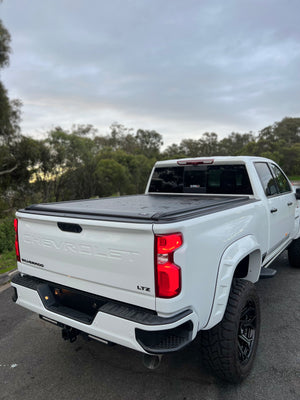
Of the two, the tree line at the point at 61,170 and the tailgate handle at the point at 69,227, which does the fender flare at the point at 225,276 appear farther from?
the tree line at the point at 61,170

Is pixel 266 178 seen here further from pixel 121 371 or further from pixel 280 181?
pixel 121 371

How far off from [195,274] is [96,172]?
31.4 meters

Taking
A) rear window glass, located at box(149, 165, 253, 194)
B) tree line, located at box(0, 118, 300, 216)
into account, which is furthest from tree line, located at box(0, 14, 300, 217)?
rear window glass, located at box(149, 165, 253, 194)

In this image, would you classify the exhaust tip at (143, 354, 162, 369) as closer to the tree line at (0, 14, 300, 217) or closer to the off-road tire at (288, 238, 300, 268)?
the off-road tire at (288, 238, 300, 268)

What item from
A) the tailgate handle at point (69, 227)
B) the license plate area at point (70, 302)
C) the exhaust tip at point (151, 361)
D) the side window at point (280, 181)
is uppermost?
the side window at point (280, 181)

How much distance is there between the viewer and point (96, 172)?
32.5 metres

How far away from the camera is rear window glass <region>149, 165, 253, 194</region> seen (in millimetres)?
3584

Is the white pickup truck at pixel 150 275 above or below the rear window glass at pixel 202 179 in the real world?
below

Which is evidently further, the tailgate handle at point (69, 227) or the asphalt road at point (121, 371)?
the asphalt road at point (121, 371)

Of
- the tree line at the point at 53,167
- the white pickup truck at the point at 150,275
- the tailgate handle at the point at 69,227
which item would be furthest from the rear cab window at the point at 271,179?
the tree line at the point at 53,167

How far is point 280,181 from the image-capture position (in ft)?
14.0

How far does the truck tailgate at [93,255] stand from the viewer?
6.07ft

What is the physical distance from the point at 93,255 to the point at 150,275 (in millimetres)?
485

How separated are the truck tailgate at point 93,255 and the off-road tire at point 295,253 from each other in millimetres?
4001
